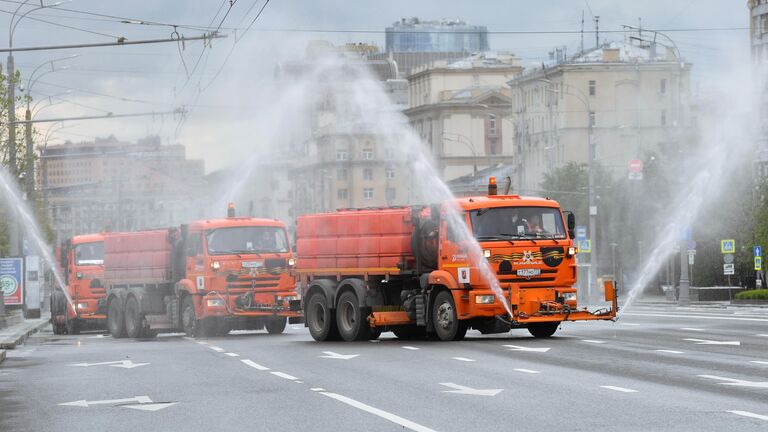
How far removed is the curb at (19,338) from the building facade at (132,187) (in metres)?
4.05

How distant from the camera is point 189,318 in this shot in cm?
3928

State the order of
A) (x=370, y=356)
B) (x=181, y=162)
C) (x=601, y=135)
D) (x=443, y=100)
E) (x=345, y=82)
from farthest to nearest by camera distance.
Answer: (x=443, y=100)
(x=601, y=135)
(x=181, y=162)
(x=345, y=82)
(x=370, y=356)

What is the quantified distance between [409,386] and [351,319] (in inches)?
491

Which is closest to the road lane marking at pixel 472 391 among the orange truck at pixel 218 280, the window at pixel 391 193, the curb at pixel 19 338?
the orange truck at pixel 218 280

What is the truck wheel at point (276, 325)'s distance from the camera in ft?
129

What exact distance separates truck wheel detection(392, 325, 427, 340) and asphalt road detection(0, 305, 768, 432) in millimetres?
1283

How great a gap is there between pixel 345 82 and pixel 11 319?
23571 millimetres

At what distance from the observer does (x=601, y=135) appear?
408 ft

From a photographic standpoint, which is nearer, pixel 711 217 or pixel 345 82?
pixel 345 82

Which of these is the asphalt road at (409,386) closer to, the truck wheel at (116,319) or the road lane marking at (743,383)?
the road lane marking at (743,383)

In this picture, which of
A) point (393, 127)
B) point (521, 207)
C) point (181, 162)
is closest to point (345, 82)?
point (181, 162)

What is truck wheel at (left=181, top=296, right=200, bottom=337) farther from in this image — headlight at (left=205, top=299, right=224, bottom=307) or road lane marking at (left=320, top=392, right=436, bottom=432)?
road lane marking at (left=320, top=392, right=436, bottom=432)

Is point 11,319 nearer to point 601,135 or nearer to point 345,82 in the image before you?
point 345,82

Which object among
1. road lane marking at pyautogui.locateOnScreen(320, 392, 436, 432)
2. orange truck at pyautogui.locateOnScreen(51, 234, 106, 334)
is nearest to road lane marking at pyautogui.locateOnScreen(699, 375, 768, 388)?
road lane marking at pyautogui.locateOnScreen(320, 392, 436, 432)
